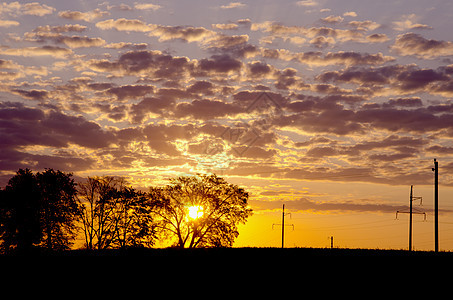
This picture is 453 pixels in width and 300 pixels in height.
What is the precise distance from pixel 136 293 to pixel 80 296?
1.92 meters

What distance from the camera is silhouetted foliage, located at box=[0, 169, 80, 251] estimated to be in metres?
59.1

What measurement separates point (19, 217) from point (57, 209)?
4.67m

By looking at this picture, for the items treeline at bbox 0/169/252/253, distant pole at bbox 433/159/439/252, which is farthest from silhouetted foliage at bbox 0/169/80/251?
distant pole at bbox 433/159/439/252

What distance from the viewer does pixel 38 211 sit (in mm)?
60156

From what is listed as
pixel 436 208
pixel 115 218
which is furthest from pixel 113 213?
pixel 436 208

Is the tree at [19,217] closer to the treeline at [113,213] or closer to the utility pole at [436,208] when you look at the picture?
the treeline at [113,213]

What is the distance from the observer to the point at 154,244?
68.2 metres

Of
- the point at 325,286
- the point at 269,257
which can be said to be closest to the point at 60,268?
the point at 269,257

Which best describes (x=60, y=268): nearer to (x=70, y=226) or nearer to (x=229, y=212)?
(x=70, y=226)

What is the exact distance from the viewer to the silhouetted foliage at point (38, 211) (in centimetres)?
5906

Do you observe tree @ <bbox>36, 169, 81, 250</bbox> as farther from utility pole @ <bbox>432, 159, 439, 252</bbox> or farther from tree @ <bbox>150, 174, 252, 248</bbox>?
utility pole @ <bbox>432, 159, 439, 252</bbox>

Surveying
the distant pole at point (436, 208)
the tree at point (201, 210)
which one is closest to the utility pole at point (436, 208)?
the distant pole at point (436, 208)

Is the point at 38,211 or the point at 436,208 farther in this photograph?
the point at 38,211

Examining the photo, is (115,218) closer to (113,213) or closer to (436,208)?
(113,213)
